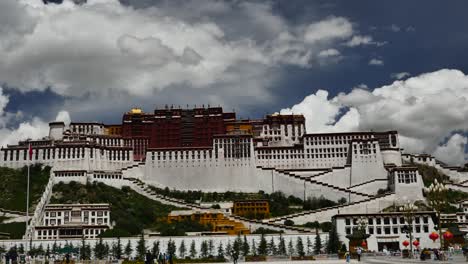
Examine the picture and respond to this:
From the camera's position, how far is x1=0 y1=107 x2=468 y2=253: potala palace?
10050 centimetres

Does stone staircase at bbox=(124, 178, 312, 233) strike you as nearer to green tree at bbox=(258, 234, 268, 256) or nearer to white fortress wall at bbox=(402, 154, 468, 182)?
green tree at bbox=(258, 234, 268, 256)

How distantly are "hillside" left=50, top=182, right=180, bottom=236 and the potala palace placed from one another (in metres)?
2.30

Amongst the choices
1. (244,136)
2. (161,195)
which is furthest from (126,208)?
(244,136)

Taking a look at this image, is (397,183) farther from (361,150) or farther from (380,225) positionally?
(380,225)

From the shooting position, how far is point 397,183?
97250mm

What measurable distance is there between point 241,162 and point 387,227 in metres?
40.4

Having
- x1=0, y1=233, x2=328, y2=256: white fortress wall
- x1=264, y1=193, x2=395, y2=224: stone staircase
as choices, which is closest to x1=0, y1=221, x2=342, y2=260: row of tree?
x1=0, y1=233, x2=328, y2=256: white fortress wall

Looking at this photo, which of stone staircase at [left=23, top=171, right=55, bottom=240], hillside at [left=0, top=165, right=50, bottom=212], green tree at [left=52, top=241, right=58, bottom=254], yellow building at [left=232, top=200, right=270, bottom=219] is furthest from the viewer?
yellow building at [left=232, top=200, right=270, bottom=219]

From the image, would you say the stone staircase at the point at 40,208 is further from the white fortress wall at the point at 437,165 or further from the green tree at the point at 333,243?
the white fortress wall at the point at 437,165

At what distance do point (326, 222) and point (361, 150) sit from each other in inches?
1075

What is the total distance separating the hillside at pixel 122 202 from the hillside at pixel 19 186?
3.25 metres

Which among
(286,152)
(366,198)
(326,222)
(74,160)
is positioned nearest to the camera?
(326,222)

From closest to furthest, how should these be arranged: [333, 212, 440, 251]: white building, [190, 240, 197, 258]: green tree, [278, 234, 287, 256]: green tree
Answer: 1. [278, 234, 287, 256]: green tree
2. [190, 240, 197, 258]: green tree
3. [333, 212, 440, 251]: white building

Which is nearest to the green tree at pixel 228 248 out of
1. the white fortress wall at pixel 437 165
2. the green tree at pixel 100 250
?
the green tree at pixel 100 250
